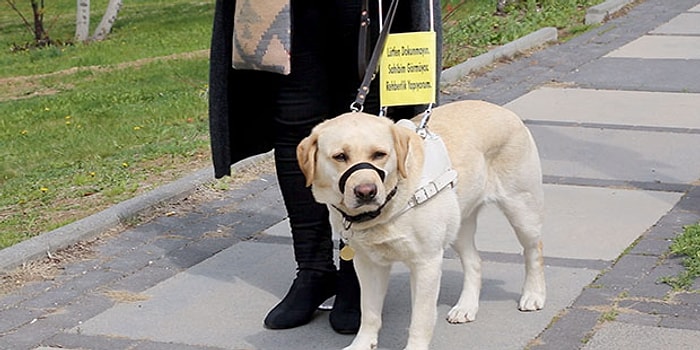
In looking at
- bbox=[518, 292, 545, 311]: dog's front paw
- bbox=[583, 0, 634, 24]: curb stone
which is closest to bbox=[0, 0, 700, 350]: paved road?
bbox=[518, 292, 545, 311]: dog's front paw

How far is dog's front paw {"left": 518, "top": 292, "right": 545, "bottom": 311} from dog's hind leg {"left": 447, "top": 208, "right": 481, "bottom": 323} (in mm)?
169

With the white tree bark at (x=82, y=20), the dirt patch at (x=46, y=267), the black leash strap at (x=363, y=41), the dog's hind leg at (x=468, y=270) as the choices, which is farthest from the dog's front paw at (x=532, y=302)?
the white tree bark at (x=82, y=20)

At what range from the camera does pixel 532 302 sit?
14.8 ft

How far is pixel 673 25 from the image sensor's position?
11.5m

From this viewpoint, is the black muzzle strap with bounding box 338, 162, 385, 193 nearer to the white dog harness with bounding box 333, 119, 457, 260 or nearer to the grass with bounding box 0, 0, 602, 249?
the white dog harness with bounding box 333, 119, 457, 260

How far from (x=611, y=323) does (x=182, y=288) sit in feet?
5.60

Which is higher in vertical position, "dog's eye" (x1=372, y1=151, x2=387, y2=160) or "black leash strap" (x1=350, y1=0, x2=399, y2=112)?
"black leash strap" (x1=350, y1=0, x2=399, y2=112)

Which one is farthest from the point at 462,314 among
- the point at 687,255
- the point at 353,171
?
the point at 687,255

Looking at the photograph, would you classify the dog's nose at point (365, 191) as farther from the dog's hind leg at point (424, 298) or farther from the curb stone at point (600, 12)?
the curb stone at point (600, 12)

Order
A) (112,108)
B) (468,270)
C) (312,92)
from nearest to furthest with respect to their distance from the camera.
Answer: (312,92) < (468,270) < (112,108)

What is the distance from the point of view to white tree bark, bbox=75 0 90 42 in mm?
19438

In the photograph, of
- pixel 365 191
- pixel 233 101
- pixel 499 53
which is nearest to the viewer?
pixel 365 191

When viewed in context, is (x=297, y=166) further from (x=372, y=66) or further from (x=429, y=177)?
(x=429, y=177)

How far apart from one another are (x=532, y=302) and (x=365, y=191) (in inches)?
46.5
